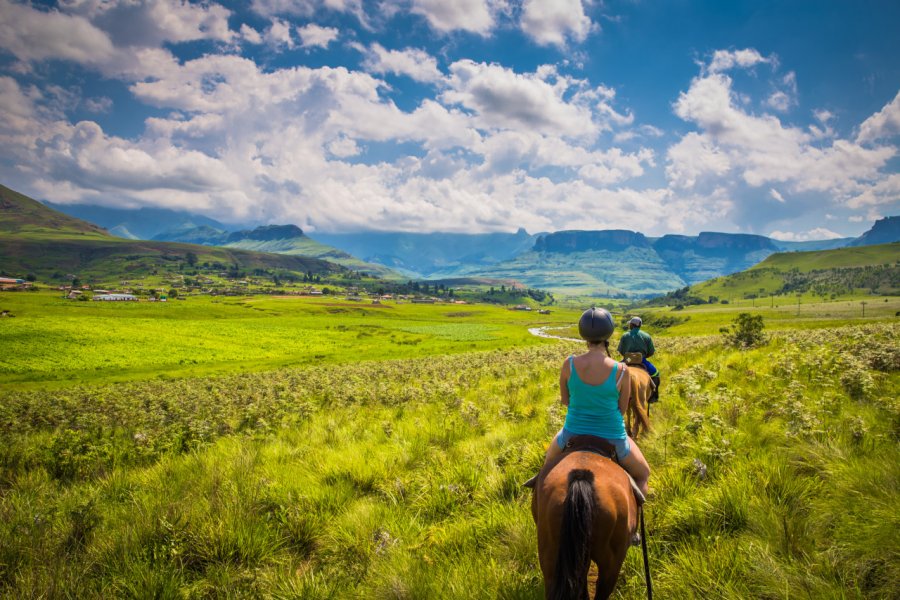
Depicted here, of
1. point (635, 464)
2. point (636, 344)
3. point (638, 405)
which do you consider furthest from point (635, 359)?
point (635, 464)

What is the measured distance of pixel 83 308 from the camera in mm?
110500

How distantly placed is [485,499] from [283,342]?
78.6 metres

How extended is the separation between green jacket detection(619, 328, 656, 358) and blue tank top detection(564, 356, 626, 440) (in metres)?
6.80

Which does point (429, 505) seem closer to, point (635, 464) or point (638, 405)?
point (635, 464)

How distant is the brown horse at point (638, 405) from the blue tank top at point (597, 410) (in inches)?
171

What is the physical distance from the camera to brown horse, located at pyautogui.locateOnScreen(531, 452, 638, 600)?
3.54 metres

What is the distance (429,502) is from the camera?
6.34 metres

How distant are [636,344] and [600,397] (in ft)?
23.4

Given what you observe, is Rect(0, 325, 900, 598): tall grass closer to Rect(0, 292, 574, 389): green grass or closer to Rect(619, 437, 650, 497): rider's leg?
Rect(619, 437, 650, 497): rider's leg

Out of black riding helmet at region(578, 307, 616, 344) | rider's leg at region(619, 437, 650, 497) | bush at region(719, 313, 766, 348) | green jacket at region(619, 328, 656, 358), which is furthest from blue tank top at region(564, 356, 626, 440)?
bush at region(719, 313, 766, 348)

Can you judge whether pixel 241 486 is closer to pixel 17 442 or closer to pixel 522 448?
pixel 522 448

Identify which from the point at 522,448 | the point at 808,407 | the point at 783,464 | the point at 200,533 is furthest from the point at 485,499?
the point at 808,407

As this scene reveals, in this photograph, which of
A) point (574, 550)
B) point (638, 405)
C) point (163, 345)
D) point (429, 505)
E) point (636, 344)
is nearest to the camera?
point (574, 550)

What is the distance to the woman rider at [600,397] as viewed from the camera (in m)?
4.84
